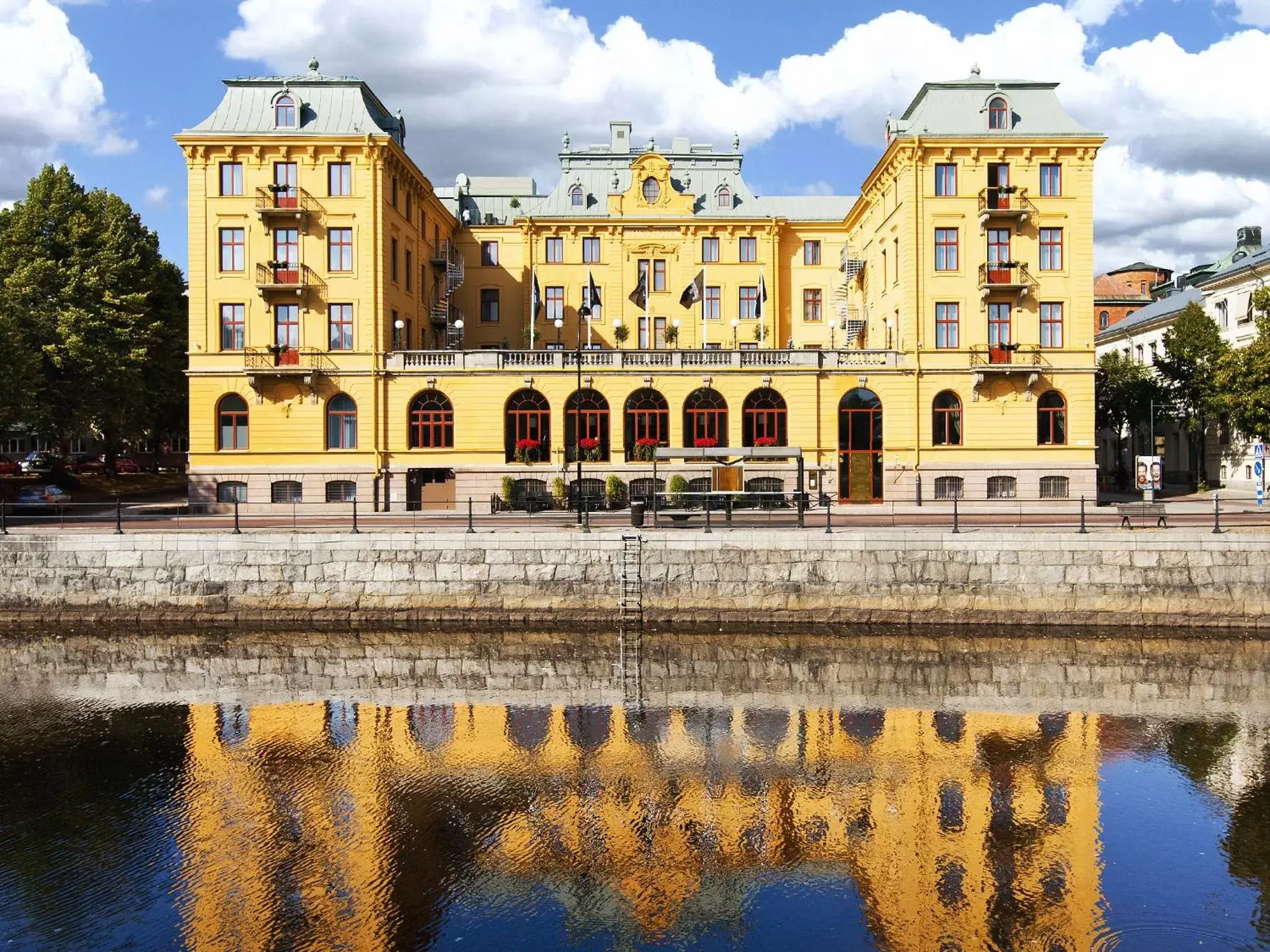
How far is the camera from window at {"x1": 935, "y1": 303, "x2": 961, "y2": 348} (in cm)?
4788

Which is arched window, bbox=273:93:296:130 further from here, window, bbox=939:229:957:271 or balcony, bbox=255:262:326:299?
window, bbox=939:229:957:271

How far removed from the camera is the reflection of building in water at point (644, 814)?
12703 millimetres

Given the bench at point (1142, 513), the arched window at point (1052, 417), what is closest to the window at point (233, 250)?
the arched window at point (1052, 417)

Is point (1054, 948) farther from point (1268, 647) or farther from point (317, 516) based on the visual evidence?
point (317, 516)

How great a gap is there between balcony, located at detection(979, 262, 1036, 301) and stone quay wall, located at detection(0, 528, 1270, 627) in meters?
21.1

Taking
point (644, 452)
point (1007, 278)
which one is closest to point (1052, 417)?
point (1007, 278)

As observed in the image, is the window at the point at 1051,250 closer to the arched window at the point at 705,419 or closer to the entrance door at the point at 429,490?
the arched window at the point at 705,419

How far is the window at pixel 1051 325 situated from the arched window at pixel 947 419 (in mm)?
5378

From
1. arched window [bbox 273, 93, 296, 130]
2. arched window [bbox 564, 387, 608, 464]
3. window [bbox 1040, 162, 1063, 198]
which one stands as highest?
arched window [bbox 273, 93, 296, 130]

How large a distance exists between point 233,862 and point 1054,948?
1122 cm

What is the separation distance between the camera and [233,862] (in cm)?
1402

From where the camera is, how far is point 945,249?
1890 inches

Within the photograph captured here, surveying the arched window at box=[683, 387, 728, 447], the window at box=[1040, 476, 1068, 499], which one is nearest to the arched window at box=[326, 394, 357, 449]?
the arched window at box=[683, 387, 728, 447]

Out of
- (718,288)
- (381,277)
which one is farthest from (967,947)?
(718,288)
